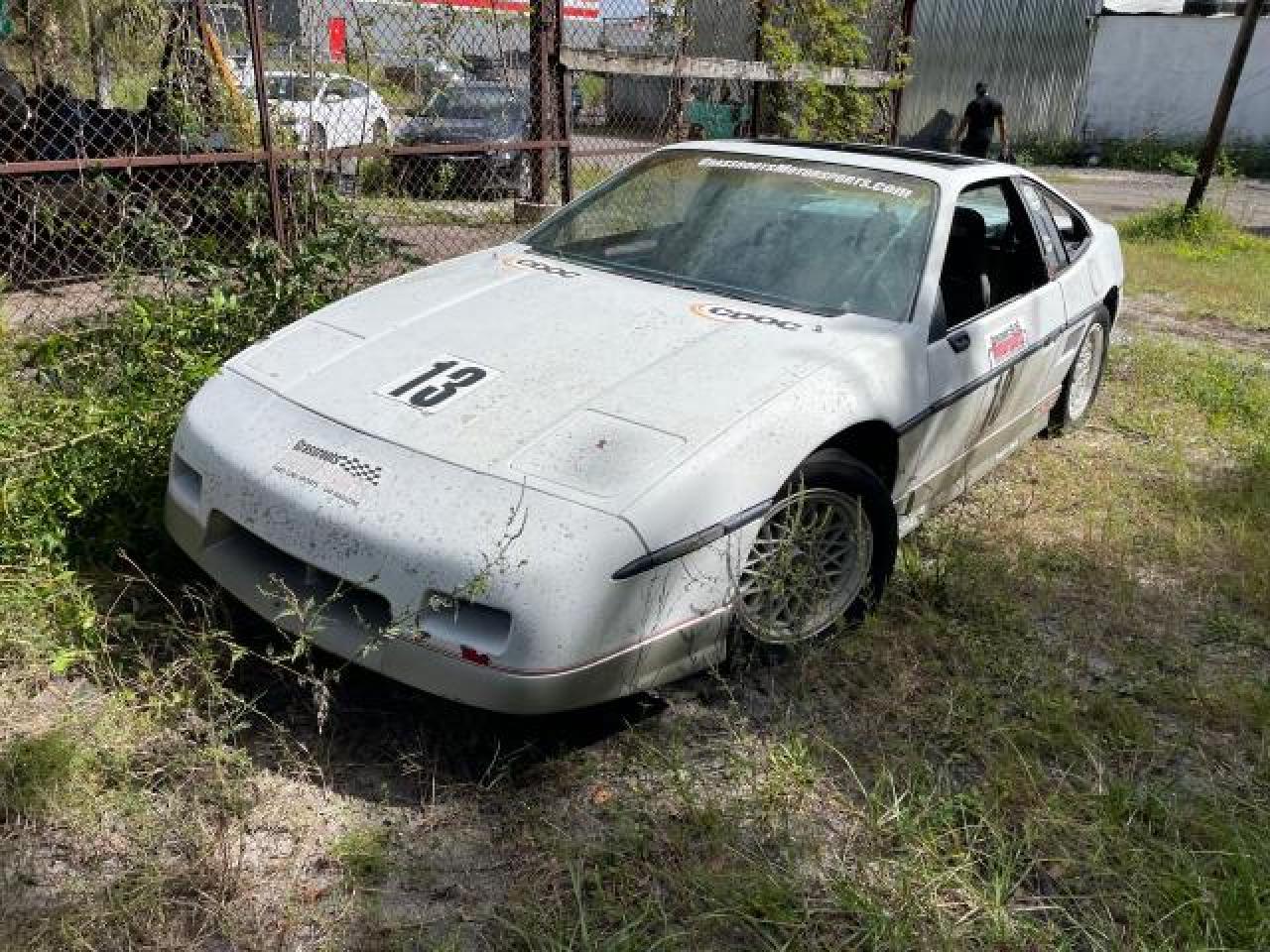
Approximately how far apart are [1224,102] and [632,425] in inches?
440

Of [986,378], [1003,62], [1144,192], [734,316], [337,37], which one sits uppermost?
[337,37]

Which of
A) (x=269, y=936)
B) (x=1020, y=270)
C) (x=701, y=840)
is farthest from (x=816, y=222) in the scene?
(x=269, y=936)

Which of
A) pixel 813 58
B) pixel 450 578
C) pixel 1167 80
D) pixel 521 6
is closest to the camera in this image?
pixel 450 578

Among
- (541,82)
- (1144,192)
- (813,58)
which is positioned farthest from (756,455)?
(1144,192)

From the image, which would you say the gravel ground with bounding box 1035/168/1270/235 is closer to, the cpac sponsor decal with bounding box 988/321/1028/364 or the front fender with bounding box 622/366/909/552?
the cpac sponsor decal with bounding box 988/321/1028/364

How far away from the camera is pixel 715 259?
3783 millimetres

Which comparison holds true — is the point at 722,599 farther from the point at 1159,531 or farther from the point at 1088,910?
the point at 1159,531

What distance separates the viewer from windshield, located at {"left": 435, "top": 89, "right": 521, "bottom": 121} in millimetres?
6675

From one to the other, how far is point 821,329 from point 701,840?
1.63 m

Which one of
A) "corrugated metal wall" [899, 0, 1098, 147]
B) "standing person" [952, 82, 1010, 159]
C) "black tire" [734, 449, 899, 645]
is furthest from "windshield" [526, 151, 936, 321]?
"corrugated metal wall" [899, 0, 1098, 147]

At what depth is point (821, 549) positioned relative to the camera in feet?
10.4

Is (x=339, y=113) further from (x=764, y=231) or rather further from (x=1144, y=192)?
(x=1144, y=192)

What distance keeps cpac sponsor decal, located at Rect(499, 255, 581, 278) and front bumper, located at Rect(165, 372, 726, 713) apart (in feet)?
4.25

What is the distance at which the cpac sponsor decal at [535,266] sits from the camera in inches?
152
